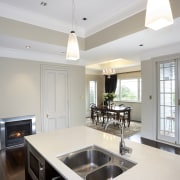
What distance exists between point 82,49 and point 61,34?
701mm

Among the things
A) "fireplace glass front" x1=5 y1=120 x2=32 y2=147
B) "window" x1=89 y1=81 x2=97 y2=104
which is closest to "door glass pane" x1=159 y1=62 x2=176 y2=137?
"fireplace glass front" x1=5 y1=120 x2=32 y2=147

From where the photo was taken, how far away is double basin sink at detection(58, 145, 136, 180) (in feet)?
4.24

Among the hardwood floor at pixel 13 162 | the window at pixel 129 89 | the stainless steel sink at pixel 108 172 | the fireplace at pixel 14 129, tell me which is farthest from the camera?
the window at pixel 129 89

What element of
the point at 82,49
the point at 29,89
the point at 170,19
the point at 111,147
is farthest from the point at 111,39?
the point at 29,89

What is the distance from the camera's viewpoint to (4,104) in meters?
3.92

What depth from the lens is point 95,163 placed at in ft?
5.36

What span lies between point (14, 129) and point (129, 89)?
5.86 m

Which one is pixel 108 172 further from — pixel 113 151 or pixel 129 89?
pixel 129 89

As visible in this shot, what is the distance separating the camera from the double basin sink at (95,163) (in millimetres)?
1293

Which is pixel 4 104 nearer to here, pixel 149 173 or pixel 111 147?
A: pixel 111 147

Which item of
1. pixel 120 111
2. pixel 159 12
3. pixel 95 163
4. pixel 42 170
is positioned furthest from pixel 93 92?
pixel 159 12

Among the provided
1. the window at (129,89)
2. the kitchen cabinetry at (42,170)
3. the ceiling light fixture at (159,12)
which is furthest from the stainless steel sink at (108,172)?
the window at (129,89)

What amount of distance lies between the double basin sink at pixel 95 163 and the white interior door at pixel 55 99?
3271 mm

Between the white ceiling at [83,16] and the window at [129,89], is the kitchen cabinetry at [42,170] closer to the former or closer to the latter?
the white ceiling at [83,16]
